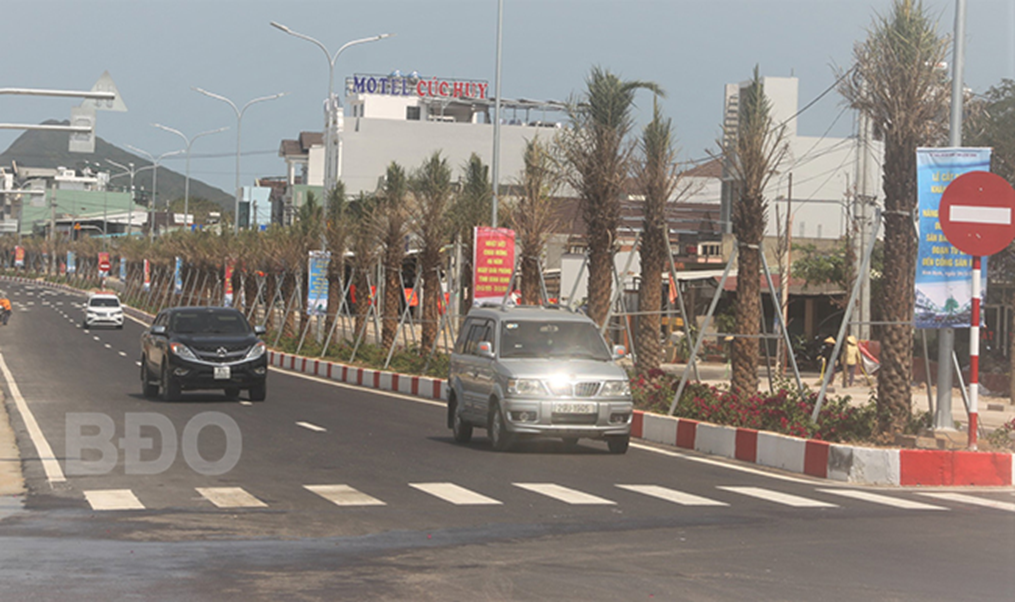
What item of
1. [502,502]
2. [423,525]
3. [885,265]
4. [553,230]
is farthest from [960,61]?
[553,230]

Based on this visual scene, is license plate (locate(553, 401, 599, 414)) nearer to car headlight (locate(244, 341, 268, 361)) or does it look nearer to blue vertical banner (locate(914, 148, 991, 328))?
blue vertical banner (locate(914, 148, 991, 328))

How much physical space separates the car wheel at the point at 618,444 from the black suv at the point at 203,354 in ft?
30.7

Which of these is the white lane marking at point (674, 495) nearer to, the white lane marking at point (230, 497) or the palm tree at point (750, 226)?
the white lane marking at point (230, 497)

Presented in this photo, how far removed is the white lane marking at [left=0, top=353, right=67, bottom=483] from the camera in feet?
45.7

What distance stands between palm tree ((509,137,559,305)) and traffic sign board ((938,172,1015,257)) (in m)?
→ 16.3

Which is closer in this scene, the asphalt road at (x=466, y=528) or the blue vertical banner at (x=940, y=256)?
the asphalt road at (x=466, y=528)

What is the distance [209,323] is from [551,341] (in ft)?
33.6

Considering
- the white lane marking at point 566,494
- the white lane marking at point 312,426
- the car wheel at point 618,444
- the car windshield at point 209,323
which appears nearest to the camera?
the white lane marking at point 566,494

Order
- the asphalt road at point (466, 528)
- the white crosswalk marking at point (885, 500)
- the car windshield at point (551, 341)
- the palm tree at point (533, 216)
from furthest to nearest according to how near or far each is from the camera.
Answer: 1. the palm tree at point (533, 216)
2. the car windshield at point (551, 341)
3. the white crosswalk marking at point (885, 500)
4. the asphalt road at point (466, 528)

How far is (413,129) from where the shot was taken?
9694 centimetres

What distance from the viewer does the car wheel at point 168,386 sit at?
2420 cm

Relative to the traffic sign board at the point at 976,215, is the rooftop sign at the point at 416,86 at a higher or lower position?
higher

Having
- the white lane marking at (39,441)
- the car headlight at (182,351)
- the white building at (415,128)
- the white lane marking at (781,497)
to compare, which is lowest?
the white lane marking at (39,441)

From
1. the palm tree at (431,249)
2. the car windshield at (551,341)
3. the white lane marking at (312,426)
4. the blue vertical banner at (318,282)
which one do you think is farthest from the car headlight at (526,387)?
the blue vertical banner at (318,282)
